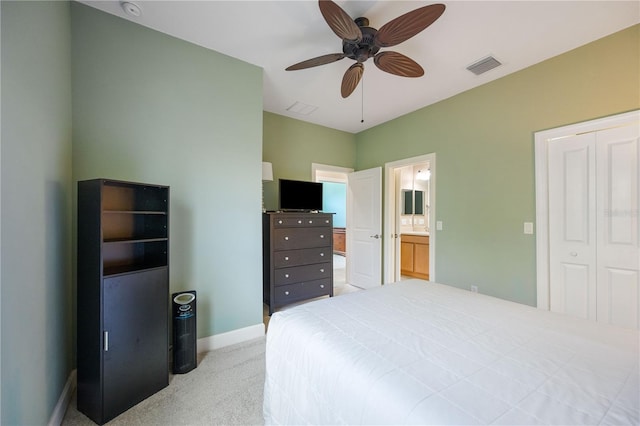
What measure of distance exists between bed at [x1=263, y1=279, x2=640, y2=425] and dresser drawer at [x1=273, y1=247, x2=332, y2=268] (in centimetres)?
161

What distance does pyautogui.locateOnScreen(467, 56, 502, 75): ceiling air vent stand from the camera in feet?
7.94

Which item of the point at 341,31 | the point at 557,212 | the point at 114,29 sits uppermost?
the point at 114,29

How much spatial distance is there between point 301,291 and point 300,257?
0.45 metres

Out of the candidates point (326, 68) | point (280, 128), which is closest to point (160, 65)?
point (326, 68)

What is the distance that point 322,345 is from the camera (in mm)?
1070

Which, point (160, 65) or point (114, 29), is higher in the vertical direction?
point (114, 29)

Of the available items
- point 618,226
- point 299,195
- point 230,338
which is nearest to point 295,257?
point 299,195

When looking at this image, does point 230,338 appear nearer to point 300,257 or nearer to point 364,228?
point 300,257

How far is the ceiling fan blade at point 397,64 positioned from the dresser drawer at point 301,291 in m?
2.60

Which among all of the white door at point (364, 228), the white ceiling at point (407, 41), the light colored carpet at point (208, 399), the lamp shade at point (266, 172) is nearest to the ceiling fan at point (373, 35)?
the white ceiling at point (407, 41)

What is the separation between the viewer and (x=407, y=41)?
2.17 m

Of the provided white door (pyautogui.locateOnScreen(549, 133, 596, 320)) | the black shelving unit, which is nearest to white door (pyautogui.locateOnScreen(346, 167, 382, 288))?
white door (pyautogui.locateOnScreen(549, 133, 596, 320))

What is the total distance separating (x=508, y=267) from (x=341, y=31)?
9.34ft

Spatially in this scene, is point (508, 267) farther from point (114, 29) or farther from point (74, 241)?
point (114, 29)
